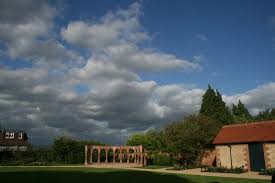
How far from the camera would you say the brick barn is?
30.2m

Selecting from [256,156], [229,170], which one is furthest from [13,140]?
[256,156]

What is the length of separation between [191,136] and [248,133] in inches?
292

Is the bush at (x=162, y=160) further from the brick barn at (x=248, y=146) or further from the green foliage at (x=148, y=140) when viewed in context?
the brick barn at (x=248, y=146)

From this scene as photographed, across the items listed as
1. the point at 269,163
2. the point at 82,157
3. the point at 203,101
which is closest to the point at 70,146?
the point at 82,157

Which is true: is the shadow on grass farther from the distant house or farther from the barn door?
the distant house

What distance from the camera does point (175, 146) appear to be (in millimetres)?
40094

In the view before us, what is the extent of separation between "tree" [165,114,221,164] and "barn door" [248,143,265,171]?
8.36m

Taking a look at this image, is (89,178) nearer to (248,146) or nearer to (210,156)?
(248,146)

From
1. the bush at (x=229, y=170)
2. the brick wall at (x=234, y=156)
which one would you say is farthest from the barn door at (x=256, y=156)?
the bush at (x=229, y=170)

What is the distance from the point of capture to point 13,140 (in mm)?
73188

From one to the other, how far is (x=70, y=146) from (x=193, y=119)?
2363 cm

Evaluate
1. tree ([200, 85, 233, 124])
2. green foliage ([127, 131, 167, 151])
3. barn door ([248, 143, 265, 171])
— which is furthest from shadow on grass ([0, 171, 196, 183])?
tree ([200, 85, 233, 124])

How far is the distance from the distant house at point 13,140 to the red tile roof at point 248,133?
52.5 m

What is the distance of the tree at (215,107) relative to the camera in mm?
59562
